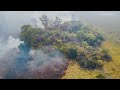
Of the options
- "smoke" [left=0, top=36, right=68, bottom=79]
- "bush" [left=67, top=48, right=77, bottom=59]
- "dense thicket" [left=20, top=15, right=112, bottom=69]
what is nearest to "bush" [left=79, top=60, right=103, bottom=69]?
"dense thicket" [left=20, top=15, right=112, bottom=69]

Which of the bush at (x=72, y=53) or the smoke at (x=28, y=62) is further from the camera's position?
the bush at (x=72, y=53)

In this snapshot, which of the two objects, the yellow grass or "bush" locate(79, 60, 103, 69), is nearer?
the yellow grass

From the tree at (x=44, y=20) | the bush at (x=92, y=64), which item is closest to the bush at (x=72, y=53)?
the bush at (x=92, y=64)

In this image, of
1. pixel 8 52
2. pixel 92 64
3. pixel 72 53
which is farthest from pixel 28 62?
pixel 92 64

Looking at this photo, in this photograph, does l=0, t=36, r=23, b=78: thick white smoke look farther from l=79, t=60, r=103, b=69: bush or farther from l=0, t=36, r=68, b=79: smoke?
l=79, t=60, r=103, b=69: bush

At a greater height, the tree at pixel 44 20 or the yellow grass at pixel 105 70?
the tree at pixel 44 20

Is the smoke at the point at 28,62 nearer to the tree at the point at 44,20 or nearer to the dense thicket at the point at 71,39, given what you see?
the dense thicket at the point at 71,39
